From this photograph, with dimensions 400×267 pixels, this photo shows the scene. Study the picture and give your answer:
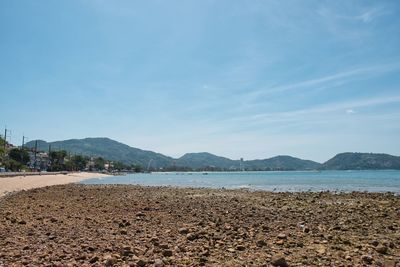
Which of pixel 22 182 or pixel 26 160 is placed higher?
pixel 26 160

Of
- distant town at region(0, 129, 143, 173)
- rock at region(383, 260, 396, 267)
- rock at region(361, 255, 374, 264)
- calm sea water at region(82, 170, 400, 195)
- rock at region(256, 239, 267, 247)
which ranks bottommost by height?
rock at region(383, 260, 396, 267)

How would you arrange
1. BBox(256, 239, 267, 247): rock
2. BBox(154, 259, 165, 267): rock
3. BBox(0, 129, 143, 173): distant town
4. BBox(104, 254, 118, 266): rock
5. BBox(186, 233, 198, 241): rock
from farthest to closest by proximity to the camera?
BBox(0, 129, 143, 173): distant town
BBox(186, 233, 198, 241): rock
BBox(256, 239, 267, 247): rock
BBox(104, 254, 118, 266): rock
BBox(154, 259, 165, 267): rock

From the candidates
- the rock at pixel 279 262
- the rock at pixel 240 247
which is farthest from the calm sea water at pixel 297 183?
the rock at pixel 279 262

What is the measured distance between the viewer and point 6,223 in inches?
568

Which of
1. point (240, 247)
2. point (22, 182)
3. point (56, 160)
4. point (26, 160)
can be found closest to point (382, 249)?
point (240, 247)

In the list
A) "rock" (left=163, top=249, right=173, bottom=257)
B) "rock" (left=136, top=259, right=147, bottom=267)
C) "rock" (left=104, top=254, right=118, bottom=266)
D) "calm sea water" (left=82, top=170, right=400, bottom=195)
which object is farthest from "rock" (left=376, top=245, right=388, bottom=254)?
"calm sea water" (left=82, top=170, right=400, bottom=195)

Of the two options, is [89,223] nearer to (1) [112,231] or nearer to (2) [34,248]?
(1) [112,231]

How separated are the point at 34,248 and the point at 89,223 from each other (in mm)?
5029

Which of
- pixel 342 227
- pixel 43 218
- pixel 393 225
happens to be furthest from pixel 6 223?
pixel 393 225

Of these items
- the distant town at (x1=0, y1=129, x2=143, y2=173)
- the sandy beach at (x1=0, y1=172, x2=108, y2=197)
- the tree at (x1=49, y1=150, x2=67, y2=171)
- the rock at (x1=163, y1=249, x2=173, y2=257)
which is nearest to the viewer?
the rock at (x1=163, y1=249, x2=173, y2=257)

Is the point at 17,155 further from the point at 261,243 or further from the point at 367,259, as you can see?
the point at 367,259

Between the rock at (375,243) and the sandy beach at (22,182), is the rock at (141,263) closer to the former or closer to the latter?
the rock at (375,243)

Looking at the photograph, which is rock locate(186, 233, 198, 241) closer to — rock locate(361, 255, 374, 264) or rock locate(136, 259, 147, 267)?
rock locate(136, 259, 147, 267)

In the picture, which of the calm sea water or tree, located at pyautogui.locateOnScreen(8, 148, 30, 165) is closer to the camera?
the calm sea water
